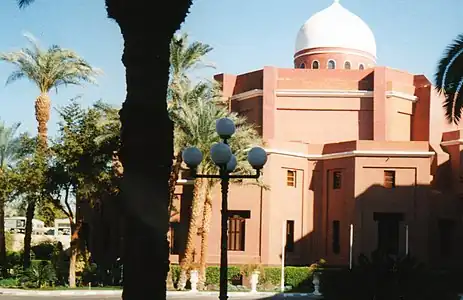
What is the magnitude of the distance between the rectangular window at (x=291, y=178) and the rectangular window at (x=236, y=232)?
9.88ft

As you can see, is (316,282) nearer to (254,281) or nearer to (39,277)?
(254,281)

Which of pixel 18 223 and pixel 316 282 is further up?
A: pixel 18 223

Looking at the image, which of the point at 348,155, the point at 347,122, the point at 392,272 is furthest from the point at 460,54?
the point at 347,122

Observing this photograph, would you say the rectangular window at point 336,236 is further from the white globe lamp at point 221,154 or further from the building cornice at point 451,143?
the white globe lamp at point 221,154

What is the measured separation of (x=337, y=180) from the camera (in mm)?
34875

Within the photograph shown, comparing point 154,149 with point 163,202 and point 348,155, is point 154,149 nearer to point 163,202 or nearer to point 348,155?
point 163,202

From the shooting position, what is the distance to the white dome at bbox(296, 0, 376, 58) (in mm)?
40875

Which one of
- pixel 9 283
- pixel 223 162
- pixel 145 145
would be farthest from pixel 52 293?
pixel 145 145

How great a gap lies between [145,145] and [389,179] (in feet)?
88.8

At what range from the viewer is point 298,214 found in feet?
115

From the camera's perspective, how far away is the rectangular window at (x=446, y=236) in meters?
34.4

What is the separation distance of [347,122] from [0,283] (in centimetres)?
1836

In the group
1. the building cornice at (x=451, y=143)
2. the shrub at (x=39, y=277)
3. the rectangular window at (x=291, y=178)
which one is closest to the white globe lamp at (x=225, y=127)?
the shrub at (x=39, y=277)

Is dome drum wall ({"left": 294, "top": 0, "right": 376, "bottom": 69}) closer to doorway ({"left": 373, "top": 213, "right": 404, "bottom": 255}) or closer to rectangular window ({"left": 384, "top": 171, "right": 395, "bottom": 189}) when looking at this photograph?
rectangular window ({"left": 384, "top": 171, "right": 395, "bottom": 189})
